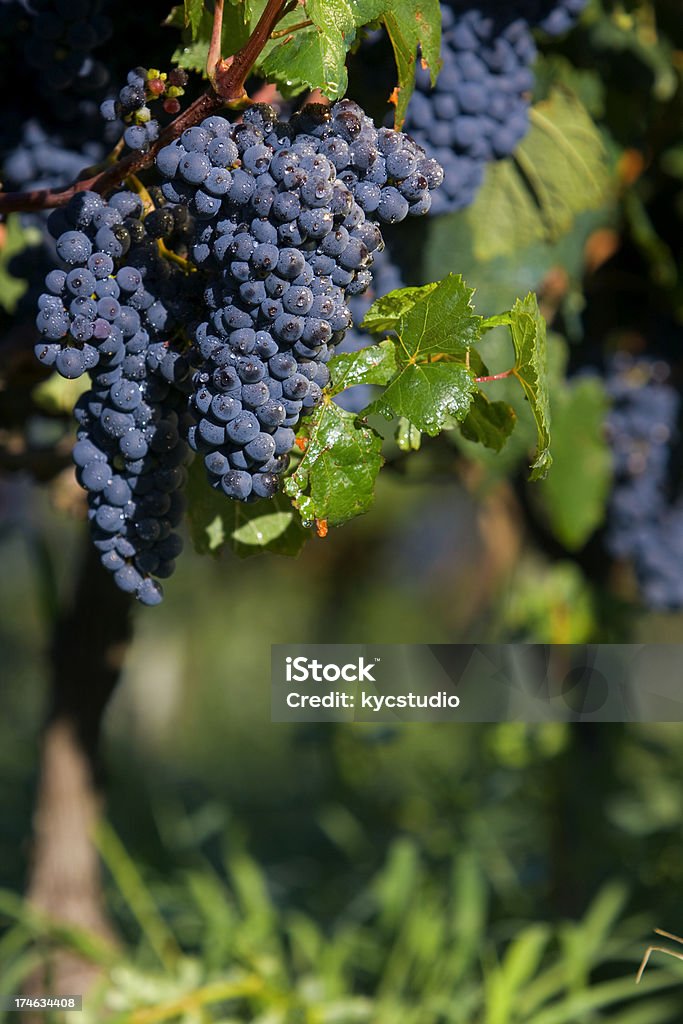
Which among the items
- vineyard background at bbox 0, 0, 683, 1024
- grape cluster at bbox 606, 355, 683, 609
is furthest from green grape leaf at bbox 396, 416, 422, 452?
grape cluster at bbox 606, 355, 683, 609

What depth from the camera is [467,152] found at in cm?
95

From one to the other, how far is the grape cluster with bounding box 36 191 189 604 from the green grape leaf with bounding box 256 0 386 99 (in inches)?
5.8

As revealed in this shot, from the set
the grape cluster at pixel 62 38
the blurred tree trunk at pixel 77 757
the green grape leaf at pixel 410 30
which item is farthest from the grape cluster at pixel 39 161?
the blurred tree trunk at pixel 77 757

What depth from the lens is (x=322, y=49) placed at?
627 millimetres

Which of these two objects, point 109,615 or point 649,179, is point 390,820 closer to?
point 109,615

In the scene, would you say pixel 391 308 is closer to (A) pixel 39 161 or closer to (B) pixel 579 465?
(A) pixel 39 161

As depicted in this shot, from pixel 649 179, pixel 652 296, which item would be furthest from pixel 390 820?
pixel 649 179

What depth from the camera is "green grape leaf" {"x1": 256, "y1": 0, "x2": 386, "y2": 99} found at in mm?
623

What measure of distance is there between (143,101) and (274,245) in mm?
164

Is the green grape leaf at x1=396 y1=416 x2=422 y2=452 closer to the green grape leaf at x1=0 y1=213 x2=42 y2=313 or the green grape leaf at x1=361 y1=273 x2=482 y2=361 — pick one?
the green grape leaf at x1=361 y1=273 x2=482 y2=361

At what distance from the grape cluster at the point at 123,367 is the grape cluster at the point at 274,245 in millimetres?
61

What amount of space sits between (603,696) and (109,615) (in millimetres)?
838

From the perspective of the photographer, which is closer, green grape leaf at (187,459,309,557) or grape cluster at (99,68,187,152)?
grape cluster at (99,68,187,152)

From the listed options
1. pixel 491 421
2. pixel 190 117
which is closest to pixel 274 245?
pixel 190 117
